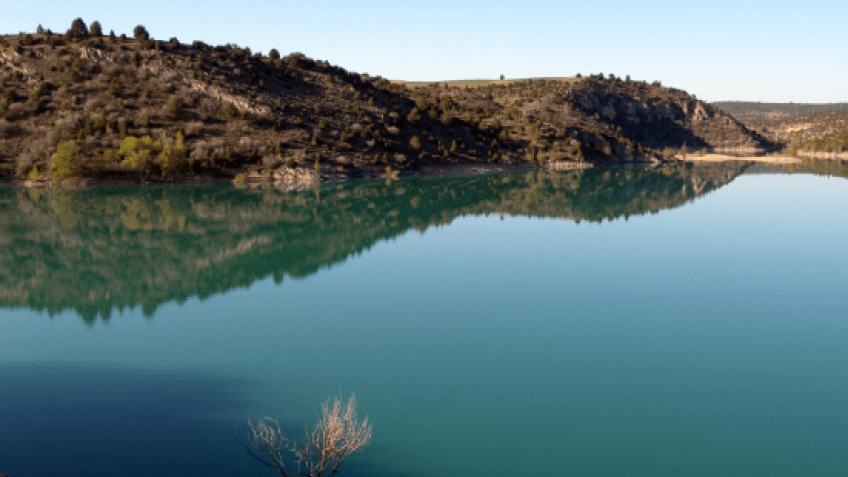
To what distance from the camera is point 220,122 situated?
79562 millimetres

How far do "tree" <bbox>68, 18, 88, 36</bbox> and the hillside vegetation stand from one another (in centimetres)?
19

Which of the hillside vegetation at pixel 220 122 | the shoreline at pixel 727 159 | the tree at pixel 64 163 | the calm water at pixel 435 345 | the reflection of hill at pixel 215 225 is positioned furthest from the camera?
the shoreline at pixel 727 159

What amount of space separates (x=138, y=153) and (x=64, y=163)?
23.6ft

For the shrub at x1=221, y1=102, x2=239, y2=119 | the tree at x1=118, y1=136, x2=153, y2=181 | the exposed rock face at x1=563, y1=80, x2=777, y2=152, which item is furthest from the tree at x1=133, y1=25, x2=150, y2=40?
the exposed rock face at x1=563, y1=80, x2=777, y2=152

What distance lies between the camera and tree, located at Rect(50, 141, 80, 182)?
63625 millimetres

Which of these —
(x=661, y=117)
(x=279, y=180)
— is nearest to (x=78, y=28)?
(x=279, y=180)

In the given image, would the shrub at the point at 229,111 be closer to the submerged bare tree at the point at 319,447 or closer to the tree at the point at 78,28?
the tree at the point at 78,28

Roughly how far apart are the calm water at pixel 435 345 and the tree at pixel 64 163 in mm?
23900

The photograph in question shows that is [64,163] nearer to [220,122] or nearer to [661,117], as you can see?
[220,122]

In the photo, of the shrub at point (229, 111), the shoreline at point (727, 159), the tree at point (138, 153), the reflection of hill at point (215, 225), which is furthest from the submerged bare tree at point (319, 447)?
the shoreline at point (727, 159)

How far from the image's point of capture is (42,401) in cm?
1416

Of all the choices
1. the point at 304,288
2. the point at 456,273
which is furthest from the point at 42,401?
the point at 456,273

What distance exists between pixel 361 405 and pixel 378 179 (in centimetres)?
6322

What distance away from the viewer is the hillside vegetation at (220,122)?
69.0m
